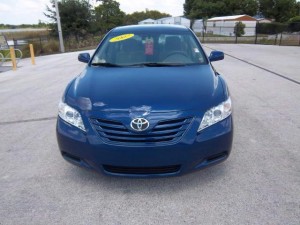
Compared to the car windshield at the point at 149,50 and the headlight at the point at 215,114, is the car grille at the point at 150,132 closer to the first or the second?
the headlight at the point at 215,114

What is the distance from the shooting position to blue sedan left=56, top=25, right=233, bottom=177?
2.74m

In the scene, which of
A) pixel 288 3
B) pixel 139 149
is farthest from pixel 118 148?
pixel 288 3

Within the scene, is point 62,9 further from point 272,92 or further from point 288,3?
point 288,3

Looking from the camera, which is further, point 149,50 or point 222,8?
point 222,8

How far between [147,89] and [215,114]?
0.74 metres

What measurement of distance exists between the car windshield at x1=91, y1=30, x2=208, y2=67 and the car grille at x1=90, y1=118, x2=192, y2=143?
1.43m

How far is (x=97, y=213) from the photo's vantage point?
2.78 m

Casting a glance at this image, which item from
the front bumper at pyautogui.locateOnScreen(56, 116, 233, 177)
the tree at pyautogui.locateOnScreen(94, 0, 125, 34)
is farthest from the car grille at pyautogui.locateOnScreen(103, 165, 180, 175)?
the tree at pyautogui.locateOnScreen(94, 0, 125, 34)

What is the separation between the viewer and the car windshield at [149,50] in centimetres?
410

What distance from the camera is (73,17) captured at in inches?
1261

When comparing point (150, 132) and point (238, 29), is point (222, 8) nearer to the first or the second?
point (238, 29)

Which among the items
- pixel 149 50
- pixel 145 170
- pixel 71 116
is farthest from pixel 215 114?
pixel 149 50

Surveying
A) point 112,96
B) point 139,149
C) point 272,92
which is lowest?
point 272,92

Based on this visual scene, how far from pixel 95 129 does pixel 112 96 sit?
1.31ft
